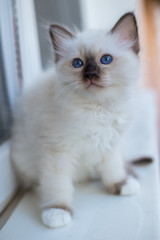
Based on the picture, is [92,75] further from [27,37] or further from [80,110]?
[27,37]

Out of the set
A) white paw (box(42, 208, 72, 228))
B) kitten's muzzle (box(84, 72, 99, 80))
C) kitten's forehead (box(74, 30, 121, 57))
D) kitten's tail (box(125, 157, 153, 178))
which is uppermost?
kitten's forehead (box(74, 30, 121, 57))

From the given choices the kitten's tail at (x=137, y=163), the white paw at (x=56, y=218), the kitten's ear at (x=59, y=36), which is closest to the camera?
the white paw at (x=56, y=218)

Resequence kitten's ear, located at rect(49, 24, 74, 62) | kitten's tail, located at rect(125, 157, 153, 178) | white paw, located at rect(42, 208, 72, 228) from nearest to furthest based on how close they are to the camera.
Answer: white paw, located at rect(42, 208, 72, 228), kitten's ear, located at rect(49, 24, 74, 62), kitten's tail, located at rect(125, 157, 153, 178)

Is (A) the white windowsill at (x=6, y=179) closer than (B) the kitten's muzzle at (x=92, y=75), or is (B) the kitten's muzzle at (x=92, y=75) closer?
(B) the kitten's muzzle at (x=92, y=75)

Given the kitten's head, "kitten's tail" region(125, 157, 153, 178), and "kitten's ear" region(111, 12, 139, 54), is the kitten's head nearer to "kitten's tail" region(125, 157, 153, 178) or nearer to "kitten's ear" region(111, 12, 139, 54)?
"kitten's ear" region(111, 12, 139, 54)

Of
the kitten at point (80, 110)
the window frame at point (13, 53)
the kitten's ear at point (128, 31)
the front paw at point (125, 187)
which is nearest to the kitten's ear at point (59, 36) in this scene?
the kitten at point (80, 110)

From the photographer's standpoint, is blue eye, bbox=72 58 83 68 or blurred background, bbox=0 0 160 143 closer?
blue eye, bbox=72 58 83 68

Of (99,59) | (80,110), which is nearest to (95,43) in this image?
(99,59)

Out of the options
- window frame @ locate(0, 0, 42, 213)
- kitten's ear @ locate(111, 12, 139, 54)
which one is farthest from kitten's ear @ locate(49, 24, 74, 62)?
window frame @ locate(0, 0, 42, 213)

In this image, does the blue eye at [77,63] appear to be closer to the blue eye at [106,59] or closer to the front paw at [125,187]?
the blue eye at [106,59]
